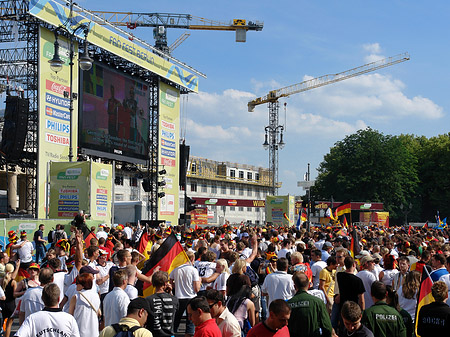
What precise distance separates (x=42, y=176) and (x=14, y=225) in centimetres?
1129

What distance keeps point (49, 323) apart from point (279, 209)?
32995 millimetres

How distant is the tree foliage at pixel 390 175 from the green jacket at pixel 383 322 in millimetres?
66529

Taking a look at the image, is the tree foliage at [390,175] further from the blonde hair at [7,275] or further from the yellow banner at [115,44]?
the blonde hair at [7,275]

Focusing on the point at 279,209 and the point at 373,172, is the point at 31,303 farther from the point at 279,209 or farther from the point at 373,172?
the point at 373,172

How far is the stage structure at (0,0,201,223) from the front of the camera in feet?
103

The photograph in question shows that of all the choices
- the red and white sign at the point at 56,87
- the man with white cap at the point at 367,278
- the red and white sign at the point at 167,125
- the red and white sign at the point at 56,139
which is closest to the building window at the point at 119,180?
the red and white sign at the point at 167,125

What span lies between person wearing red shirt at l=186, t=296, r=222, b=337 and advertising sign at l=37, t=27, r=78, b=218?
25.9m

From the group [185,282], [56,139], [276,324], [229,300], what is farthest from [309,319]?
[56,139]

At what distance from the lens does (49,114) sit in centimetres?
3170

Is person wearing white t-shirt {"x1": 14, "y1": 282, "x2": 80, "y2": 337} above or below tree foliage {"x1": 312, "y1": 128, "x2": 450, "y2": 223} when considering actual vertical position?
below

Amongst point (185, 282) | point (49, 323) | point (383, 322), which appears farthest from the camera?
point (185, 282)

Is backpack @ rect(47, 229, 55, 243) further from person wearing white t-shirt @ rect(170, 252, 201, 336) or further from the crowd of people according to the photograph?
person wearing white t-shirt @ rect(170, 252, 201, 336)

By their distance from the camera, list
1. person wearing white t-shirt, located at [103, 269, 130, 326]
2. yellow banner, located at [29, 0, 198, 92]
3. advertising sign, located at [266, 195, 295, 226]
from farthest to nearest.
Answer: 1. advertising sign, located at [266, 195, 295, 226]
2. yellow banner, located at [29, 0, 198, 92]
3. person wearing white t-shirt, located at [103, 269, 130, 326]

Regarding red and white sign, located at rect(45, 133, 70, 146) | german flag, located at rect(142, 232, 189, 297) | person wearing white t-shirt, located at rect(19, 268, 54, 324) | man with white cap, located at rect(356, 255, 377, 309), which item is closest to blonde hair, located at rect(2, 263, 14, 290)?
person wearing white t-shirt, located at rect(19, 268, 54, 324)
